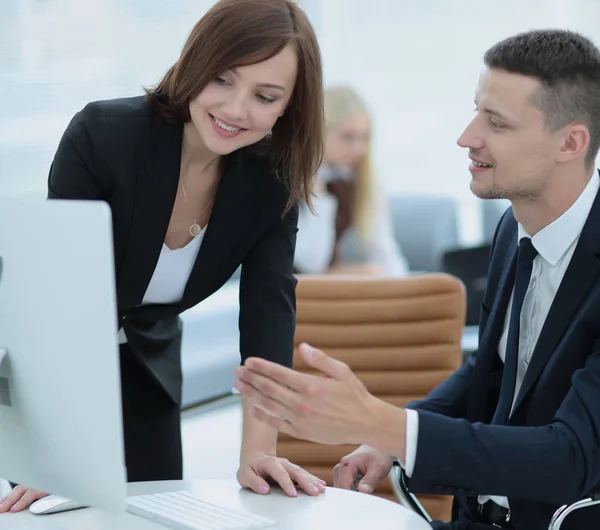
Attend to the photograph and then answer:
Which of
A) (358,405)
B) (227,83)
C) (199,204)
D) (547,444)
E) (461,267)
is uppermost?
(227,83)

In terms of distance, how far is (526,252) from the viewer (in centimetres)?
173

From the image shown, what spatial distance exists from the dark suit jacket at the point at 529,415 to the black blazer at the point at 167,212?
36cm

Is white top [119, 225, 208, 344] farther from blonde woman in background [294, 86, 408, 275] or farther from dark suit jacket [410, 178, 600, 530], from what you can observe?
blonde woman in background [294, 86, 408, 275]

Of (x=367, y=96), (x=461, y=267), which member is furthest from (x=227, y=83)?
(x=367, y=96)

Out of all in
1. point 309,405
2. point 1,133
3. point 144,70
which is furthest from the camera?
point 144,70

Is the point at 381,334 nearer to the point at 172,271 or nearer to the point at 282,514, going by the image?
the point at 172,271

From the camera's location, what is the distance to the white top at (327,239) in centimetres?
487

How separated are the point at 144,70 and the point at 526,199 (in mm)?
2523

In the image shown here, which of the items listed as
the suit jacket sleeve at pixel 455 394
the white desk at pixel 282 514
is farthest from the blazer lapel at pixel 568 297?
the white desk at pixel 282 514

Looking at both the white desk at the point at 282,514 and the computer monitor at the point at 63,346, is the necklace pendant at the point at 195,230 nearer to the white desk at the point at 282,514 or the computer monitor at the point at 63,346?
the white desk at the point at 282,514

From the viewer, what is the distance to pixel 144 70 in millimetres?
3916

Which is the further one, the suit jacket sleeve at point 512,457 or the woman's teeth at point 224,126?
the woman's teeth at point 224,126

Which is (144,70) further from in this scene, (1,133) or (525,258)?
(525,258)

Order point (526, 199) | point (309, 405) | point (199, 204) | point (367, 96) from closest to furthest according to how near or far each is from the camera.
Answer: point (309, 405), point (526, 199), point (199, 204), point (367, 96)
